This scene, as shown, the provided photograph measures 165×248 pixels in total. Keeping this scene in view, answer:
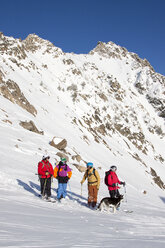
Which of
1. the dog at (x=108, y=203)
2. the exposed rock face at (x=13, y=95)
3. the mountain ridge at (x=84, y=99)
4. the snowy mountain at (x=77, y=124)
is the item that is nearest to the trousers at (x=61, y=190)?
the snowy mountain at (x=77, y=124)

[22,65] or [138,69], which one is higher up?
[138,69]

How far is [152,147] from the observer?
45875 mm

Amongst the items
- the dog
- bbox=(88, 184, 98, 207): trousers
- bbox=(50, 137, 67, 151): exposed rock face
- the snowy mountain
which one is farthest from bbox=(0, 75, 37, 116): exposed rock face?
the dog

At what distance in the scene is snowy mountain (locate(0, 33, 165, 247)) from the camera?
403 inches

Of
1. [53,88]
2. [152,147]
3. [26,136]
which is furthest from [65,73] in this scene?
[26,136]

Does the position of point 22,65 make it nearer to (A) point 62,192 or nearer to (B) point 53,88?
(B) point 53,88

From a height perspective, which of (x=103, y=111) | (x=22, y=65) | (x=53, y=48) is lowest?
(x=103, y=111)

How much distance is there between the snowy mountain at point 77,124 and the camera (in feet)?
33.6

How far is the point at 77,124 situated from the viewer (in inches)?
1198

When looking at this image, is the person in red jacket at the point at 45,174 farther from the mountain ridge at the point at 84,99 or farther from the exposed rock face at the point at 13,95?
the exposed rock face at the point at 13,95

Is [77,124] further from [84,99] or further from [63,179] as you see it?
[63,179]

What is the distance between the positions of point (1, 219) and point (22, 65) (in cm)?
3408

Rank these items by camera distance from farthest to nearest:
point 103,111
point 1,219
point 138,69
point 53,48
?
point 138,69 < point 53,48 < point 103,111 < point 1,219

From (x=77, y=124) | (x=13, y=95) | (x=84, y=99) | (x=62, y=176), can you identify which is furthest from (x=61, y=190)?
(x=84, y=99)
